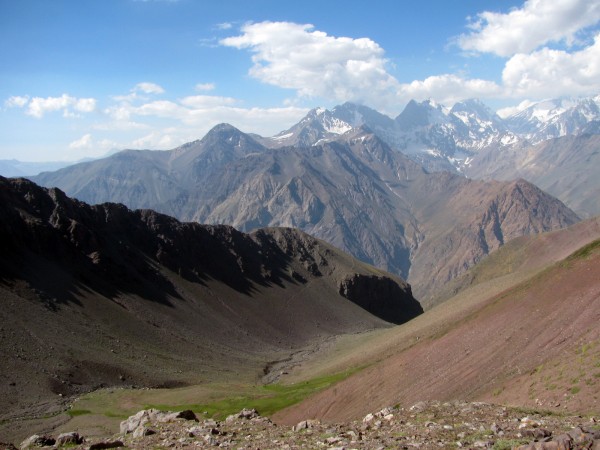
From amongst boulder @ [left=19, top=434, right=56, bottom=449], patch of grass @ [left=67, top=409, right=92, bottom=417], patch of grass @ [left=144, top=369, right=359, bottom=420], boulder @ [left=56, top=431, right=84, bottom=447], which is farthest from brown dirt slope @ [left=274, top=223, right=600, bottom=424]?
patch of grass @ [left=67, top=409, right=92, bottom=417]

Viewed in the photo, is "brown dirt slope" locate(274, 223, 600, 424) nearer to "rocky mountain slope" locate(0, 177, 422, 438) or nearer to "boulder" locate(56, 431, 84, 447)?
"boulder" locate(56, 431, 84, 447)

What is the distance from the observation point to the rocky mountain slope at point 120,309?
311 feet

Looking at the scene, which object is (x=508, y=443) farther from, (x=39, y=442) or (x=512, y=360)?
(x=512, y=360)

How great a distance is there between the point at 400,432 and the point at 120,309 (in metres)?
119

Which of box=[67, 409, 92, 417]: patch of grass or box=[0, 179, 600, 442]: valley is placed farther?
box=[67, 409, 92, 417]: patch of grass

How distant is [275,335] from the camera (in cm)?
16638

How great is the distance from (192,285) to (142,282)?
19.9 m

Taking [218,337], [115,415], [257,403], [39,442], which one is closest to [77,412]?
[115,415]

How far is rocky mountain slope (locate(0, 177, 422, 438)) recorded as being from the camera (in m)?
94.9

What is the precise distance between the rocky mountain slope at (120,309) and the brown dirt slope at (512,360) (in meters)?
46.0

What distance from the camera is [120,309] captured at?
5241 inches

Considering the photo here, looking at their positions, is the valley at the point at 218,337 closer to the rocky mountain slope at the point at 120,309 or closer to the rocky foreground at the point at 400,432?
the rocky mountain slope at the point at 120,309

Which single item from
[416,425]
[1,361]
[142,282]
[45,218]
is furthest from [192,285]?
[416,425]

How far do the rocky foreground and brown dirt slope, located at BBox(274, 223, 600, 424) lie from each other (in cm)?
786
